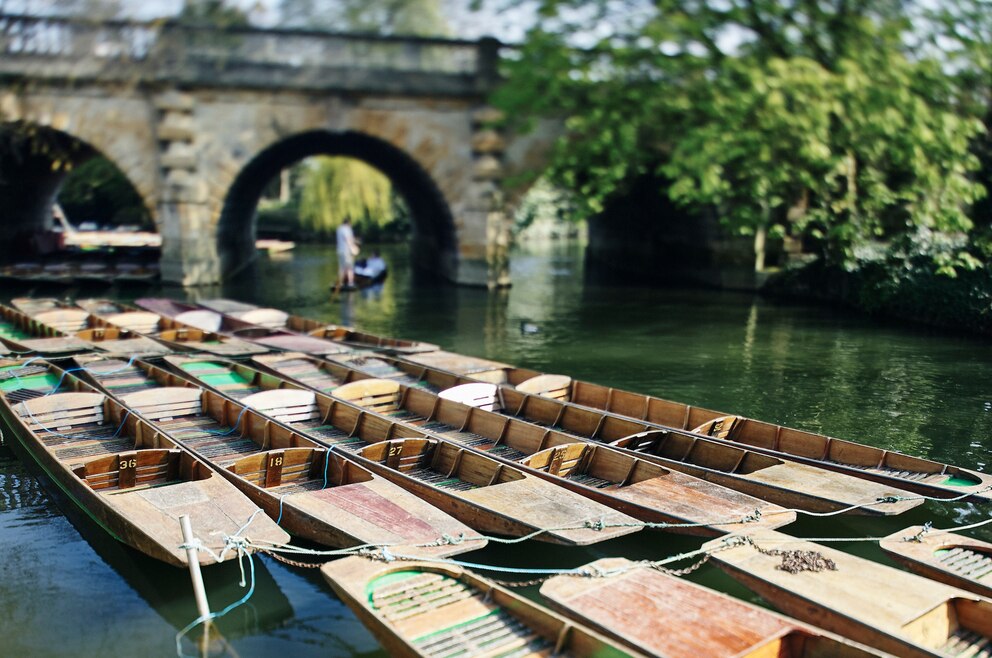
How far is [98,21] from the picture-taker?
17.8 m

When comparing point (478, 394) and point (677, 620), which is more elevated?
point (478, 394)

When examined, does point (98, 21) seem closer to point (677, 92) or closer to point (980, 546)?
point (677, 92)

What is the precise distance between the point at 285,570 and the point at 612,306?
1354 centimetres

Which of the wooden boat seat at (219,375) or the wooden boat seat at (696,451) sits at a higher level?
the wooden boat seat at (696,451)

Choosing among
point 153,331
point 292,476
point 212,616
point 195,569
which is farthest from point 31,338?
point 195,569

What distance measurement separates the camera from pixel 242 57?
18812mm

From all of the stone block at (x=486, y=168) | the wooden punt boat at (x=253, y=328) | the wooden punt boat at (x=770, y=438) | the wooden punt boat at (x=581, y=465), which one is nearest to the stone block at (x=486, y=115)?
the stone block at (x=486, y=168)

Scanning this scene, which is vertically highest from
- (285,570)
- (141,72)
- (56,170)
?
(141,72)

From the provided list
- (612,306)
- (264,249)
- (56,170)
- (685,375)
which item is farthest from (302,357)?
(264,249)

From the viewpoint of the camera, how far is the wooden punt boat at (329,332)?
475 inches

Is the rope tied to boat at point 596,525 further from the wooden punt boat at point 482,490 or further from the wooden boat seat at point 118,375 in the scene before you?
the wooden boat seat at point 118,375

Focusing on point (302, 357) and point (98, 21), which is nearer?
point (302, 357)

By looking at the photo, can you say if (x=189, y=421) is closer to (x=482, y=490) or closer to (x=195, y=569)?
(x=482, y=490)

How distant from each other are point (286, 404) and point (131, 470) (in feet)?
6.78
